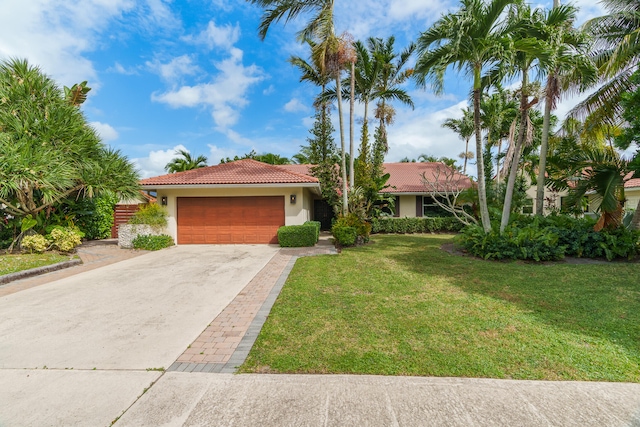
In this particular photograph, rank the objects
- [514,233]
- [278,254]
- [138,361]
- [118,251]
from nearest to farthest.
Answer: [138,361]
[514,233]
[278,254]
[118,251]

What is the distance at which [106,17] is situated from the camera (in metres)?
8.47

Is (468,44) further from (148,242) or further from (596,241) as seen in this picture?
(148,242)

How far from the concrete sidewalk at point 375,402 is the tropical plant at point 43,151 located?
9.93 meters

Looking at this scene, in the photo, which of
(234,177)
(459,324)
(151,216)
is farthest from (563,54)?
(151,216)

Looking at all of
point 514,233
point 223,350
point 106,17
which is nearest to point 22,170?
point 106,17

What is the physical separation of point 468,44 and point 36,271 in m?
13.0

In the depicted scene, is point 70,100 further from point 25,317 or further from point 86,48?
point 25,317

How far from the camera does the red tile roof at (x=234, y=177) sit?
11664mm

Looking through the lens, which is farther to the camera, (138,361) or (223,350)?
(223,350)

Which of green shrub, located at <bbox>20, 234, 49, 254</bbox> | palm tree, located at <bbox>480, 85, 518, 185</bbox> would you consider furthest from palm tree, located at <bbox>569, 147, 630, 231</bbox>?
green shrub, located at <bbox>20, 234, 49, 254</bbox>

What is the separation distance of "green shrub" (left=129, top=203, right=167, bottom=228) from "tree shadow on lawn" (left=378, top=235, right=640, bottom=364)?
376 inches

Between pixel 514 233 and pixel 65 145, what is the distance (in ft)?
49.4

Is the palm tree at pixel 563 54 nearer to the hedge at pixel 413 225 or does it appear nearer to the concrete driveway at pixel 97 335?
the hedge at pixel 413 225

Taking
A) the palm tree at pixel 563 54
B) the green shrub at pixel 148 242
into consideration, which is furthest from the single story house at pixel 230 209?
the palm tree at pixel 563 54
